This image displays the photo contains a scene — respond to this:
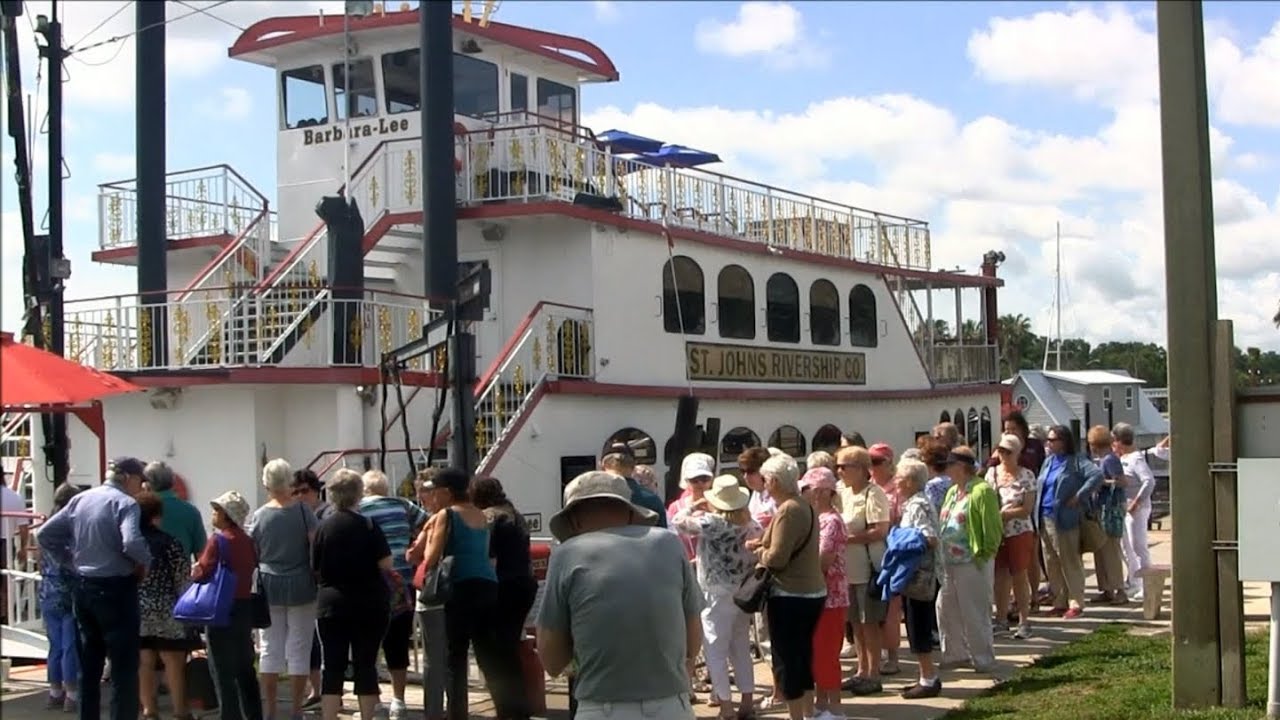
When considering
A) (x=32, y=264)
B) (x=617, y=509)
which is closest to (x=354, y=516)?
(x=617, y=509)

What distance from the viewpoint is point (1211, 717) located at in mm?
7484

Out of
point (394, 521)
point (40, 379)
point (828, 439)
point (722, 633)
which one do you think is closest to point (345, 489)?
point (394, 521)

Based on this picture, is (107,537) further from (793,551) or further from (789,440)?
(789,440)

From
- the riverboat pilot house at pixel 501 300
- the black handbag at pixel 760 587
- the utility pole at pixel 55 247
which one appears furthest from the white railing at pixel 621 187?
the black handbag at pixel 760 587

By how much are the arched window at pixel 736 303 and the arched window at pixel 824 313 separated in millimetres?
1479

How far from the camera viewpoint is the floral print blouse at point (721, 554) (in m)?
8.49

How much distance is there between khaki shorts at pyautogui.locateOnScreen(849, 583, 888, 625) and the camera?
30.8 feet

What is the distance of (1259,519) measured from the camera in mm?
7574

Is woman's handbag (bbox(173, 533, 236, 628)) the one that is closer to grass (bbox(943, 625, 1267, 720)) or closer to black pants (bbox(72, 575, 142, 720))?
black pants (bbox(72, 575, 142, 720))

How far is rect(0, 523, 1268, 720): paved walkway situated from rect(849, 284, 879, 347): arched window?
8132 mm

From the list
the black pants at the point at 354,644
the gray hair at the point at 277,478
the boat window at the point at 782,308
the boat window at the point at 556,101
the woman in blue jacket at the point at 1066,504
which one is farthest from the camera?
the boat window at the point at 556,101

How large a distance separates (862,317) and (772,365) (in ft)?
9.62

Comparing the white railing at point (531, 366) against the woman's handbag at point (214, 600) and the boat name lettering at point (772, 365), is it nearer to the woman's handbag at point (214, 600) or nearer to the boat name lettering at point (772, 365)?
the boat name lettering at point (772, 365)

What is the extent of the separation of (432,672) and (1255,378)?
195 inches
